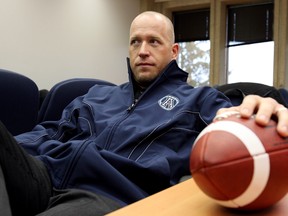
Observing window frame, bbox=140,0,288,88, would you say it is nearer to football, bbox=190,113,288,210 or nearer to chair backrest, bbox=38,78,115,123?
chair backrest, bbox=38,78,115,123

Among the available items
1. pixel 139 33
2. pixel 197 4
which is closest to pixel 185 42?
pixel 197 4

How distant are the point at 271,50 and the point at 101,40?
2594 mm

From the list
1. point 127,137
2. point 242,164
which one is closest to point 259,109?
point 242,164

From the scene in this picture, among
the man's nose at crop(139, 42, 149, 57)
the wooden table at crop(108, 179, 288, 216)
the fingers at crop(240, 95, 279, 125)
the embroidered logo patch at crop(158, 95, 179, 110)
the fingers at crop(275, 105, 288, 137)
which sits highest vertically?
the man's nose at crop(139, 42, 149, 57)

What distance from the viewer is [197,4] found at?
5992 millimetres

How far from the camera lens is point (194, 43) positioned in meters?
6.38

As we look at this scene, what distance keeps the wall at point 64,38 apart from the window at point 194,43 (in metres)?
0.91

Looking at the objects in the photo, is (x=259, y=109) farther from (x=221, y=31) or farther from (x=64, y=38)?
(x=221, y=31)

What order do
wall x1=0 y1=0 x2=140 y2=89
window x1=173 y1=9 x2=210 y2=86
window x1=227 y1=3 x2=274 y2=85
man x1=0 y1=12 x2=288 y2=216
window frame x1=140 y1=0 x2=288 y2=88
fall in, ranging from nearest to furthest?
1. man x1=0 y1=12 x2=288 y2=216
2. wall x1=0 y1=0 x2=140 y2=89
3. window frame x1=140 y1=0 x2=288 y2=88
4. window x1=227 y1=3 x2=274 y2=85
5. window x1=173 y1=9 x2=210 y2=86

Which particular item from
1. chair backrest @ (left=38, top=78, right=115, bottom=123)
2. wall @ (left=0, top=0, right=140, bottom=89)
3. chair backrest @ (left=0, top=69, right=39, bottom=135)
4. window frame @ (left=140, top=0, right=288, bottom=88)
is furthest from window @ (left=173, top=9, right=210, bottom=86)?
chair backrest @ (left=0, top=69, right=39, bottom=135)

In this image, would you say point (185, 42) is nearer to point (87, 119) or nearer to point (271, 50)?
point (271, 50)

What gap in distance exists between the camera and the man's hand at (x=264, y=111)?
612mm

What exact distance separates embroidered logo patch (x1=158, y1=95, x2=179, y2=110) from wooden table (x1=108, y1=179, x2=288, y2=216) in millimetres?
841

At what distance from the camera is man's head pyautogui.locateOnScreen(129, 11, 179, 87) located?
5.93 ft
